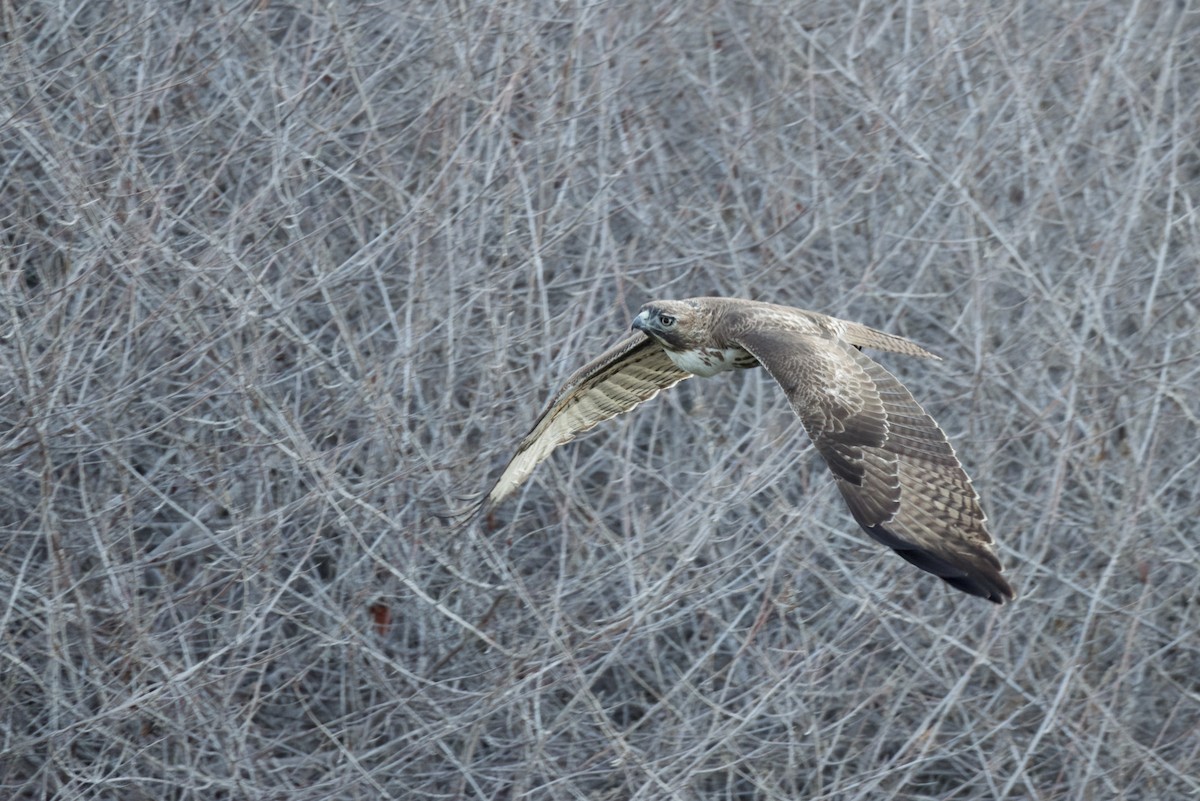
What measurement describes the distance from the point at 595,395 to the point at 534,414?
0.54 meters

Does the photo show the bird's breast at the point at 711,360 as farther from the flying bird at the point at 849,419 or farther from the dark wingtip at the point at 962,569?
the dark wingtip at the point at 962,569

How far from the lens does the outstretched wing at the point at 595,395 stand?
7785 millimetres

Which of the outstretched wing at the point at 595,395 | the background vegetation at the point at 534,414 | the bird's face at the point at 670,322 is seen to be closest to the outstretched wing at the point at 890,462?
the bird's face at the point at 670,322

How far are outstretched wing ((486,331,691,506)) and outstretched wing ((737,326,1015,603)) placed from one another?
3.24 ft

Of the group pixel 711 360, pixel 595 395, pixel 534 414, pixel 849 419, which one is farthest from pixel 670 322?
pixel 534 414

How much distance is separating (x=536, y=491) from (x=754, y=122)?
8.10ft

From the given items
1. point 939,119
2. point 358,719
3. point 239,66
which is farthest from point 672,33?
point 358,719

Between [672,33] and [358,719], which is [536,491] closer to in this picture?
[358,719]

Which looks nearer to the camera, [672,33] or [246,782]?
[246,782]

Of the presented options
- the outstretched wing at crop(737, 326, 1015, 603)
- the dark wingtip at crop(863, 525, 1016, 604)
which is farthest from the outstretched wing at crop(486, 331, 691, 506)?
the dark wingtip at crop(863, 525, 1016, 604)

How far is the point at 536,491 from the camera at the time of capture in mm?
9070

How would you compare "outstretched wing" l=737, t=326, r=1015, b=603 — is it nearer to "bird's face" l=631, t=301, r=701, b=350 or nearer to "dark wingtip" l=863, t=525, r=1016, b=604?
"dark wingtip" l=863, t=525, r=1016, b=604

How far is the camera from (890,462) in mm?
6691

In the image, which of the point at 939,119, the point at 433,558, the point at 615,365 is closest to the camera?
the point at 615,365
